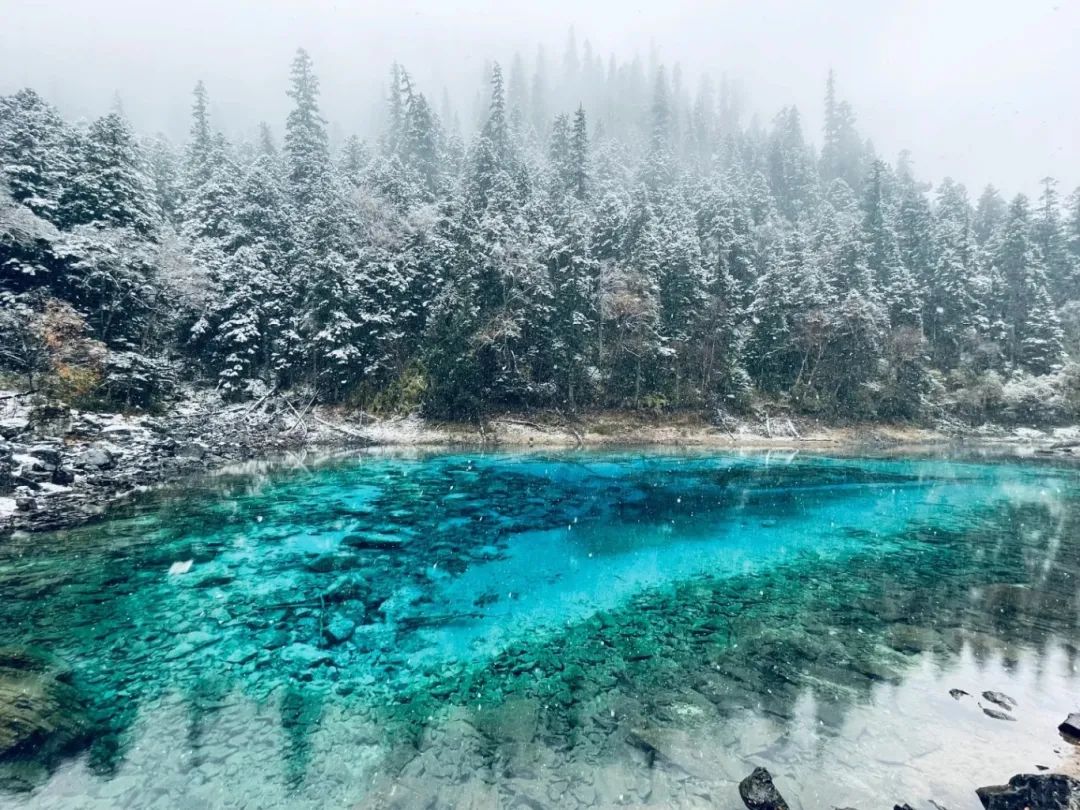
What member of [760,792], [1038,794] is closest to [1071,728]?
[1038,794]

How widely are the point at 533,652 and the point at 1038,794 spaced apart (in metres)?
7.35

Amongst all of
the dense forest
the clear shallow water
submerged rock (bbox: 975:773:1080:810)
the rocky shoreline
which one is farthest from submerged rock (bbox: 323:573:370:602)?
the dense forest

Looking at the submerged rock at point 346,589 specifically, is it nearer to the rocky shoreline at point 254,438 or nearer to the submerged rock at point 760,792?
the submerged rock at point 760,792

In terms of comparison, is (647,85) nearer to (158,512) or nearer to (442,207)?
(442,207)

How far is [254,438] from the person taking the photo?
33656 millimetres

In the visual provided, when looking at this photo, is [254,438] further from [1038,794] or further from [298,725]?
[1038,794]

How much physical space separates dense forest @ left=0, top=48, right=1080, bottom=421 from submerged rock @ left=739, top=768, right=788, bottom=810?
32986mm

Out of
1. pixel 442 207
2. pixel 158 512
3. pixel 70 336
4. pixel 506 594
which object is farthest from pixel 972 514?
pixel 70 336

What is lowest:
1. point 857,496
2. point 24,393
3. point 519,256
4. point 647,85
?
point 857,496

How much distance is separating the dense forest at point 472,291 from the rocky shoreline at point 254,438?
5.89 ft

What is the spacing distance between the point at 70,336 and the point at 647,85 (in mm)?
133900

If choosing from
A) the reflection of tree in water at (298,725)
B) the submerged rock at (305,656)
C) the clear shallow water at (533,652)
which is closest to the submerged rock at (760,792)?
the clear shallow water at (533,652)

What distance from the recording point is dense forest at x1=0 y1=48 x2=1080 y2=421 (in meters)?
29.5

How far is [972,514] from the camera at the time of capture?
2148 cm
